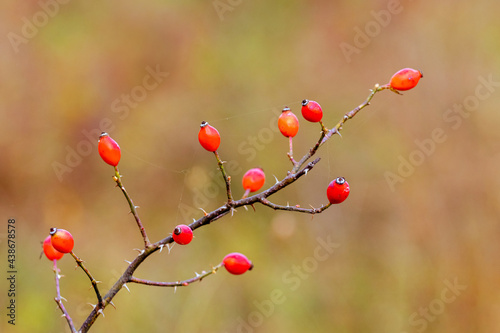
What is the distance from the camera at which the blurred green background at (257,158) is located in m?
5.65

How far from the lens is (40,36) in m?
7.17

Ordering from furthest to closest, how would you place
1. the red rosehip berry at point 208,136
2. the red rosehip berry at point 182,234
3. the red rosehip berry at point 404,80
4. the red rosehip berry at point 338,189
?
the red rosehip berry at point 404,80 < the red rosehip berry at point 208,136 < the red rosehip berry at point 338,189 < the red rosehip berry at point 182,234

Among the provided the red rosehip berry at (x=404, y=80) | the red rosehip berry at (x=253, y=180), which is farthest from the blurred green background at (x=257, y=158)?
the red rosehip berry at (x=404, y=80)

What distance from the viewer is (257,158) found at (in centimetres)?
664

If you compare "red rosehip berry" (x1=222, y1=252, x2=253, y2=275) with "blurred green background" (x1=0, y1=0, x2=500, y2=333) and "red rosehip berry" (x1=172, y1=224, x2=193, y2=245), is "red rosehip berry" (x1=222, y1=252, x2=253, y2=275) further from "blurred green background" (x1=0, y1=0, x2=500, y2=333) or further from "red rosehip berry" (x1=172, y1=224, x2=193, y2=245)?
"blurred green background" (x1=0, y1=0, x2=500, y2=333)

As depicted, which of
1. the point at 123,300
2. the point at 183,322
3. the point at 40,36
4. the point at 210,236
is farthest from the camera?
the point at 40,36

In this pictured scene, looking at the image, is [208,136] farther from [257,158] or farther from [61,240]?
[257,158]

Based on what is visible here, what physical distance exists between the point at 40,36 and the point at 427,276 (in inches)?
249

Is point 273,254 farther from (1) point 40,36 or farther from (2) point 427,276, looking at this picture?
(1) point 40,36

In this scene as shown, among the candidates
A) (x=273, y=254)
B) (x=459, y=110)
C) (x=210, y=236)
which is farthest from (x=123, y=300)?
(x=459, y=110)

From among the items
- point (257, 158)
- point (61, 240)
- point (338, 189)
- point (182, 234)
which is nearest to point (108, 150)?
point (61, 240)

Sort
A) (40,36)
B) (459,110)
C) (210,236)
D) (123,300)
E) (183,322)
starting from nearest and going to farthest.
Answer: (183,322), (123,300), (210,236), (459,110), (40,36)

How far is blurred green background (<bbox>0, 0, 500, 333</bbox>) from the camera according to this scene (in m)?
5.65

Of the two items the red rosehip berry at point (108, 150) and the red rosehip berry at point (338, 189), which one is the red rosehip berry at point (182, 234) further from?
the red rosehip berry at point (338, 189)
